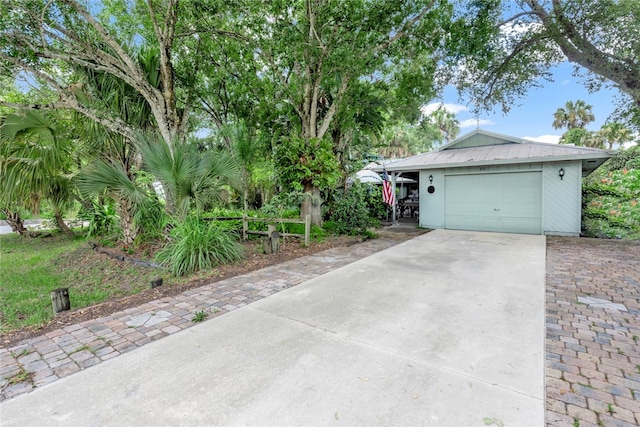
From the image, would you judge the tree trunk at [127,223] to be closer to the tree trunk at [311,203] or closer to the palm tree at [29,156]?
the palm tree at [29,156]

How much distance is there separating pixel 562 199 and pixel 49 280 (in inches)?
497

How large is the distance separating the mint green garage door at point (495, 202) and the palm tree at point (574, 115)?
90.9 feet

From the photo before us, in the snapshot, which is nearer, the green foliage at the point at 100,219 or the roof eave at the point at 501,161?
the roof eave at the point at 501,161

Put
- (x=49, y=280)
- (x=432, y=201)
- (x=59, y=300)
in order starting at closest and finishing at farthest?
(x=59, y=300), (x=49, y=280), (x=432, y=201)

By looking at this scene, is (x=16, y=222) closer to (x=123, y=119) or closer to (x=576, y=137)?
(x=123, y=119)

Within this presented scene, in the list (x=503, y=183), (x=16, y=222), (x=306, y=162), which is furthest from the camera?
(x=16, y=222)

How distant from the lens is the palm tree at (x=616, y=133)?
9945mm

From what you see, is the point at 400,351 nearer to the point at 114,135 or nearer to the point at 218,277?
the point at 218,277

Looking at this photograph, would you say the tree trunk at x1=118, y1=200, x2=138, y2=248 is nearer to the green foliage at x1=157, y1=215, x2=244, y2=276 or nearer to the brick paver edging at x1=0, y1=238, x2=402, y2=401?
the green foliage at x1=157, y1=215, x2=244, y2=276

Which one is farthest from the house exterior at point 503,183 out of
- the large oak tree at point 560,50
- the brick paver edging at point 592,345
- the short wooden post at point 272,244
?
the short wooden post at point 272,244

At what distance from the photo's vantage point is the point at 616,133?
14984 mm

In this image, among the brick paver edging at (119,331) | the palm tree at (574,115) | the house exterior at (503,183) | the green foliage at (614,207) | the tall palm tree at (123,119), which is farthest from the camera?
the palm tree at (574,115)

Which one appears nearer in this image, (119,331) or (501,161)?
(119,331)

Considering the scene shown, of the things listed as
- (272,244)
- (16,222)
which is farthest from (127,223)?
(16,222)
